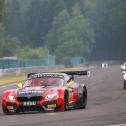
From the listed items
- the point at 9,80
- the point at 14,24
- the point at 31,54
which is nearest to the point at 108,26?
the point at 14,24

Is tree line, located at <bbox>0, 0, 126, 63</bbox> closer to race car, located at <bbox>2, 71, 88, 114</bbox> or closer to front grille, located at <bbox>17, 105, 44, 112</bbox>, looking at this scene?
race car, located at <bbox>2, 71, 88, 114</bbox>

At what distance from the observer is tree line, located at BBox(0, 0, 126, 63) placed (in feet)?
543

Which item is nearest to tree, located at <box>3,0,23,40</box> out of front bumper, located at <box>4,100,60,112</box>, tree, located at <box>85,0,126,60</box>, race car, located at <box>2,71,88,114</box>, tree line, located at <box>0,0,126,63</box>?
tree line, located at <box>0,0,126,63</box>

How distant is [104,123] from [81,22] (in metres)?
155

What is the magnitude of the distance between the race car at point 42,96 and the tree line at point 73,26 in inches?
5474

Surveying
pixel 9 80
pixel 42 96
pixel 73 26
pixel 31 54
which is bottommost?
pixel 42 96

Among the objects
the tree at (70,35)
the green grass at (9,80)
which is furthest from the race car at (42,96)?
the tree at (70,35)

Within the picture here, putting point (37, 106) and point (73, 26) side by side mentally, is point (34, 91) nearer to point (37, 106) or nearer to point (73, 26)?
point (37, 106)

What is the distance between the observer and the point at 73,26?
163875 millimetres

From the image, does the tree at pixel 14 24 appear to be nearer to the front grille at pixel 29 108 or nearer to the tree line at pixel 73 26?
the tree line at pixel 73 26

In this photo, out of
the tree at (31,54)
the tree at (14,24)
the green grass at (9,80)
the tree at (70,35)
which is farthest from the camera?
the tree at (14,24)

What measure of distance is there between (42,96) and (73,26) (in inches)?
5763

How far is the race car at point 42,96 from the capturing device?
17.9 meters

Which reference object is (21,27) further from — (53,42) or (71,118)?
(71,118)
